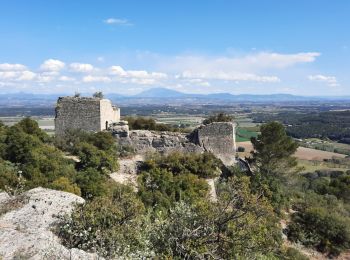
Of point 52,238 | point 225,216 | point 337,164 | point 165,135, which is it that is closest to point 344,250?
point 165,135

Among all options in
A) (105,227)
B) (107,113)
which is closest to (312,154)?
(107,113)

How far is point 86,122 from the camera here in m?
24.4

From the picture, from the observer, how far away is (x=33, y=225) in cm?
1061

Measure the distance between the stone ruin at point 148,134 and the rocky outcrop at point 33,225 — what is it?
11128 millimetres

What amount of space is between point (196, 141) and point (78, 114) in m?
7.10

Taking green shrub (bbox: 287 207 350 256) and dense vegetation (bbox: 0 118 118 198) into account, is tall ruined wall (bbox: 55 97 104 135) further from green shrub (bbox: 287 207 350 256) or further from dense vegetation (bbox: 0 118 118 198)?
green shrub (bbox: 287 207 350 256)

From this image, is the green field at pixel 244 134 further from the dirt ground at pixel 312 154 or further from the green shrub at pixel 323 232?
the green shrub at pixel 323 232

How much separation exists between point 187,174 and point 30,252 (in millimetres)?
13466

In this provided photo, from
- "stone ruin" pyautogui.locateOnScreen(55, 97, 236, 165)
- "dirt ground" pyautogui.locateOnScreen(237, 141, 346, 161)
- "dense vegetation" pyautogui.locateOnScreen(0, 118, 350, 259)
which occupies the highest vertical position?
"stone ruin" pyautogui.locateOnScreen(55, 97, 236, 165)

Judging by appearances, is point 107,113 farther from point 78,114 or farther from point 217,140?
point 217,140

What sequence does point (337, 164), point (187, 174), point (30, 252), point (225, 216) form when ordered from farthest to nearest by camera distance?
point (337, 164) → point (187, 174) → point (225, 216) → point (30, 252)

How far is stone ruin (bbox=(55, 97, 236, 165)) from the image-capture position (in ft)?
78.4

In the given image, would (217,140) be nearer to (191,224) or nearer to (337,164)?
(191,224)

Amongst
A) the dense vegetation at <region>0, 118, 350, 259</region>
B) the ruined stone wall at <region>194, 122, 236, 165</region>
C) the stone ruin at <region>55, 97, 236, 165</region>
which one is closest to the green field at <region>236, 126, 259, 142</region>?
the dense vegetation at <region>0, 118, 350, 259</region>
